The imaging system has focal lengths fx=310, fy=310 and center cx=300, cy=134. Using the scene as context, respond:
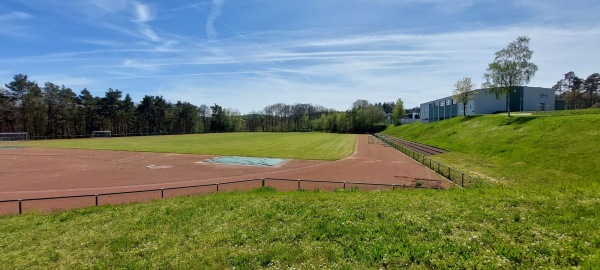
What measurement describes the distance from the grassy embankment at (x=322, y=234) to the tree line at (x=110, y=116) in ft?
327

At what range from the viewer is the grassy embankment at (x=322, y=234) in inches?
271

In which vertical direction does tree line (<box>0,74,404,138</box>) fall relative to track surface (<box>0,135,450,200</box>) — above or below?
above

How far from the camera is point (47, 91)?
92.8 meters

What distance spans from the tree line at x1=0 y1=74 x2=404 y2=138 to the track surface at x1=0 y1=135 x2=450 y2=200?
6117cm

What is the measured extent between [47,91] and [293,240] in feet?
375

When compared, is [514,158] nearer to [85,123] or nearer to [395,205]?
[395,205]

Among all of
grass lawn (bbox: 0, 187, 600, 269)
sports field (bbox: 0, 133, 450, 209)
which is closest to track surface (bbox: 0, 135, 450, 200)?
sports field (bbox: 0, 133, 450, 209)

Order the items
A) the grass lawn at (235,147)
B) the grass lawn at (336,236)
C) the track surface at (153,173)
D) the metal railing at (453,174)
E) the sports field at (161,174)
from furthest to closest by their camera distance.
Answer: the grass lawn at (235,147) → the track surface at (153,173) → the sports field at (161,174) → the metal railing at (453,174) → the grass lawn at (336,236)

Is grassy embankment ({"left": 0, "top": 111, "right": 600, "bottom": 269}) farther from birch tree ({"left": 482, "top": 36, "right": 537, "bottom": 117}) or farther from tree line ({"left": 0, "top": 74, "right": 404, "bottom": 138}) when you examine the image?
tree line ({"left": 0, "top": 74, "right": 404, "bottom": 138})

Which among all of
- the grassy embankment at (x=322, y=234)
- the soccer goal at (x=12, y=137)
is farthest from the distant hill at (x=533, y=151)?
the soccer goal at (x=12, y=137)

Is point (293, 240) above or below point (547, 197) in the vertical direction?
below

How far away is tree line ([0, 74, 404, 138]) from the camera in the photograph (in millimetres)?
88312

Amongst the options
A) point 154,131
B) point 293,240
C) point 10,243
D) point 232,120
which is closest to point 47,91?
point 154,131

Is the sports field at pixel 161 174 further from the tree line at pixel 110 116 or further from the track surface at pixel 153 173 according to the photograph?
the tree line at pixel 110 116
